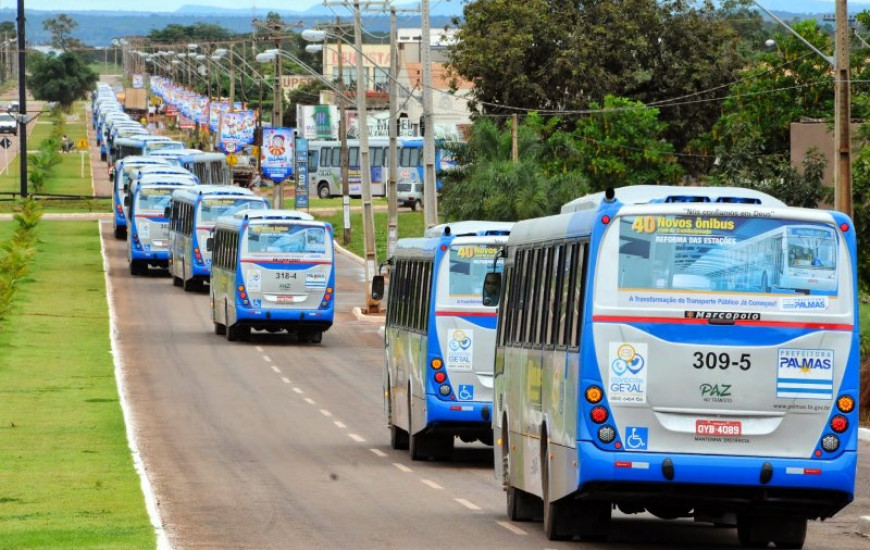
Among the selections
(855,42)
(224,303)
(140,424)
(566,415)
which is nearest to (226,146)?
(855,42)

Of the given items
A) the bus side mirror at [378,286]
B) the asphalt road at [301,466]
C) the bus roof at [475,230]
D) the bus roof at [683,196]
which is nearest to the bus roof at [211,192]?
the asphalt road at [301,466]

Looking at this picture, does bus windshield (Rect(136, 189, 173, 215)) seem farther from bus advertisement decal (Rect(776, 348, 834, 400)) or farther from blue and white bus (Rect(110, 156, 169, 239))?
bus advertisement decal (Rect(776, 348, 834, 400))

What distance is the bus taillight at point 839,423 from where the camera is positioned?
1460 cm

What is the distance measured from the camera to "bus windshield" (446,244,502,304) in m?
24.0

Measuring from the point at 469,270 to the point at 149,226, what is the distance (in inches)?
1769

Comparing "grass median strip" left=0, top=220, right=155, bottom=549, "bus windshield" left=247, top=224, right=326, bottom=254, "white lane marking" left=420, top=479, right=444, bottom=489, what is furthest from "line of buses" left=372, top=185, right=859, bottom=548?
"bus windshield" left=247, top=224, right=326, bottom=254

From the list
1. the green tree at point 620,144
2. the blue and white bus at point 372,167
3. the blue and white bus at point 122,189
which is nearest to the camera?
the green tree at point 620,144

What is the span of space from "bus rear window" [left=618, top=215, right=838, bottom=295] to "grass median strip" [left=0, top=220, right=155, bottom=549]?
476 cm

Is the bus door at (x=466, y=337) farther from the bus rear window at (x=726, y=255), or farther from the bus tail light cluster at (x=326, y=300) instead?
the bus tail light cluster at (x=326, y=300)

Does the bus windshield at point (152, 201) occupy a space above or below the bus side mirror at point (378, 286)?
above

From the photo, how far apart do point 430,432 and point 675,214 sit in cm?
1008

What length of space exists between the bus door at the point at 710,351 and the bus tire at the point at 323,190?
302 feet

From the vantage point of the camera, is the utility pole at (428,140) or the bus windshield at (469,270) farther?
the utility pole at (428,140)

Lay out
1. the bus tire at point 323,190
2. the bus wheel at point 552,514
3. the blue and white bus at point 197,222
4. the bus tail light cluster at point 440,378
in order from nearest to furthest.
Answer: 1. the bus wheel at point 552,514
2. the bus tail light cluster at point 440,378
3. the blue and white bus at point 197,222
4. the bus tire at point 323,190
